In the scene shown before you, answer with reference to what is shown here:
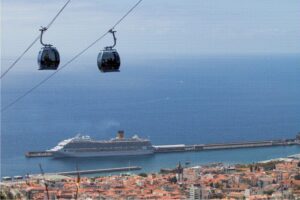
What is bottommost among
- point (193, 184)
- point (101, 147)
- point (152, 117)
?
point (193, 184)

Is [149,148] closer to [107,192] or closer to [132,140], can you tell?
[132,140]

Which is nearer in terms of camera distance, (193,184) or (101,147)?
(193,184)

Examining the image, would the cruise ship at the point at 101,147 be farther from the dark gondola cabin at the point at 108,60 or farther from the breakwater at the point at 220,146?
the dark gondola cabin at the point at 108,60

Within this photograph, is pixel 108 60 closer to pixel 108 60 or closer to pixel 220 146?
pixel 108 60

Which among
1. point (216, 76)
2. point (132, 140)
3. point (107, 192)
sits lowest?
point (107, 192)

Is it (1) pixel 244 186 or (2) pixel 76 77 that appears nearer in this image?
(1) pixel 244 186

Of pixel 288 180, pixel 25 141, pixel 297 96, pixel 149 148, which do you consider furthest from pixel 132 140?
pixel 297 96

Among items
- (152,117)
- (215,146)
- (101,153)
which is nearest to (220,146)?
(215,146)

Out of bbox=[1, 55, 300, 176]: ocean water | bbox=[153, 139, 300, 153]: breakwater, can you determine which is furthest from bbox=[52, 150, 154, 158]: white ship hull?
bbox=[153, 139, 300, 153]: breakwater
